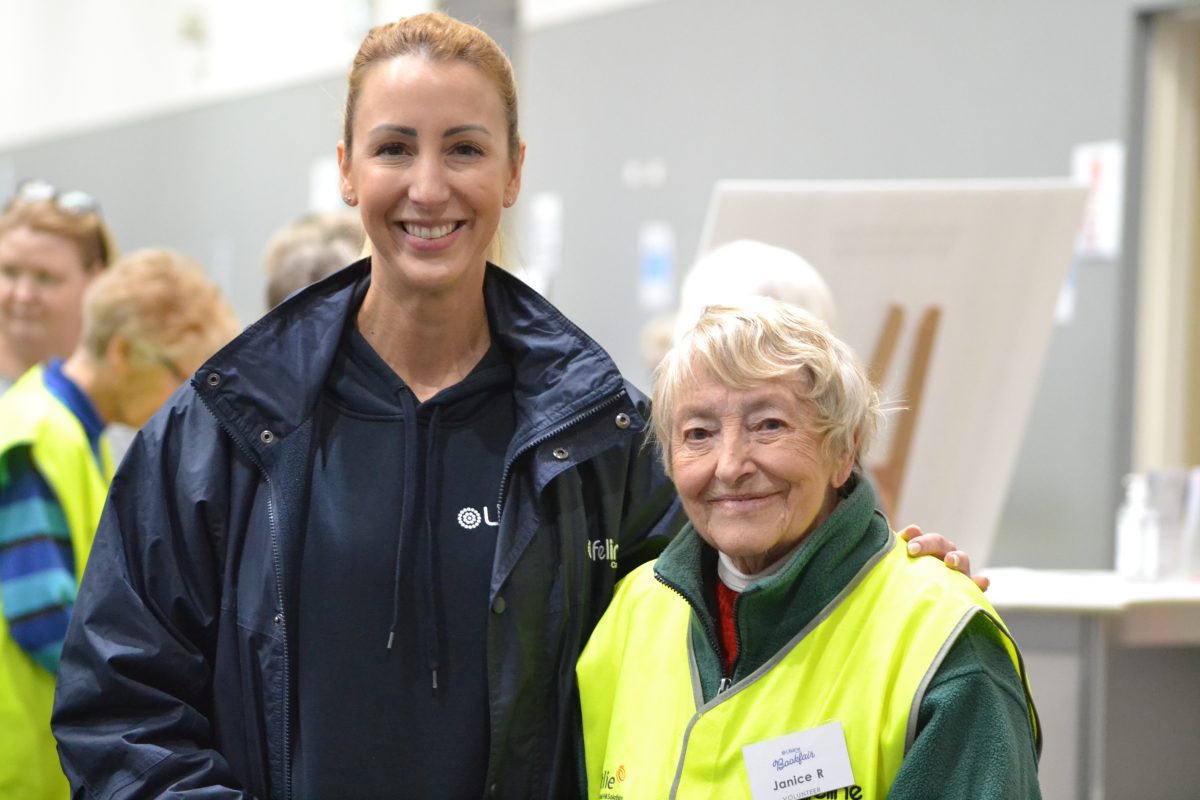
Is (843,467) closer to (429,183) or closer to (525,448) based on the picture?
(525,448)

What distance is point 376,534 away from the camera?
178 cm

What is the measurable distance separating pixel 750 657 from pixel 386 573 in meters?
0.43

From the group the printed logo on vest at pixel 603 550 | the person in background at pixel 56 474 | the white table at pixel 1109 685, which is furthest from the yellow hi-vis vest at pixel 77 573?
the white table at pixel 1109 685

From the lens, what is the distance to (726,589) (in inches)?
71.0

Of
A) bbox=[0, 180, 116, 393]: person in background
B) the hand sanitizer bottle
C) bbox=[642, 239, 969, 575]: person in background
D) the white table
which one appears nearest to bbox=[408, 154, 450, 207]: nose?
bbox=[642, 239, 969, 575]: person in background

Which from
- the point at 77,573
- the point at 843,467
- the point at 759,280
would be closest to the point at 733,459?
the point at 843,467

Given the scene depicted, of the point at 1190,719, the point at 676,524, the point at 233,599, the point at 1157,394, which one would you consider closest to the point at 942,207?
the point at 1190,719

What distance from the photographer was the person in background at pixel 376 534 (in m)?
1.74

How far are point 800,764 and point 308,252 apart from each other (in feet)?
5.73

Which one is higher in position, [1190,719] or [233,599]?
[233,599]

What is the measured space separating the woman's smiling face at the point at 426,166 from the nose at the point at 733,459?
397mm

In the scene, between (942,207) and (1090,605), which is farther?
(942,207)

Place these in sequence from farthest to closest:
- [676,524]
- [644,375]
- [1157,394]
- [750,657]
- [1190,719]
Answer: [644,375], [1157,394], [1190,719], [676,524], [750,657]

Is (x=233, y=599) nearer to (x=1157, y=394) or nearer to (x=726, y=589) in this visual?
(x=726, y=589)
